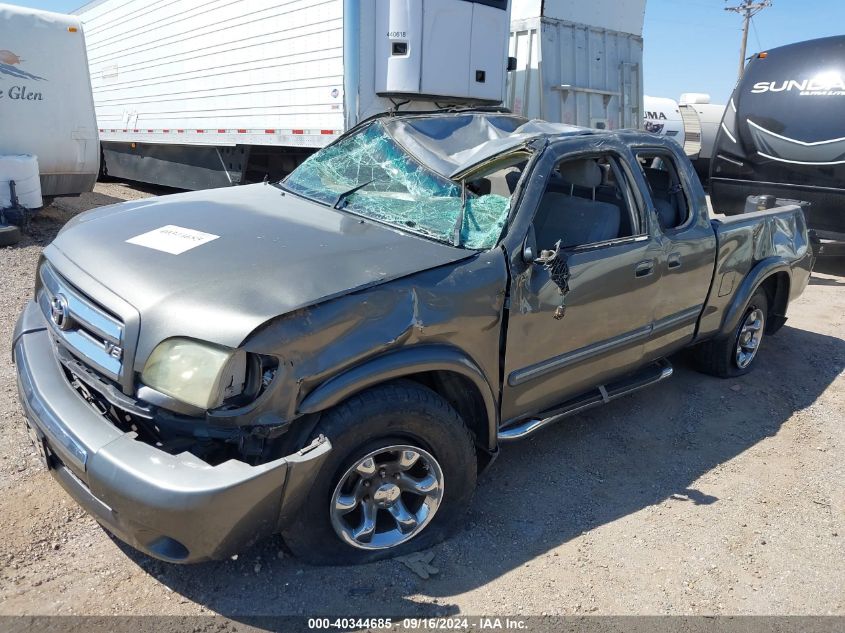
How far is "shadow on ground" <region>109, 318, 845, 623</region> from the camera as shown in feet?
8.39

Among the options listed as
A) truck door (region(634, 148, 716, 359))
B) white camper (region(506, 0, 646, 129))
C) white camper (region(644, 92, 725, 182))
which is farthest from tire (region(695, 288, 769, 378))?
white camper (region(644, 92, 725, 182))

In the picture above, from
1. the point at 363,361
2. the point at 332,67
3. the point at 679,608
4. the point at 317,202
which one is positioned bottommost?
the point at 679,608

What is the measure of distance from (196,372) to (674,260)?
278cm

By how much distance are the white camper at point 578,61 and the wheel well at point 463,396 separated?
277 inches

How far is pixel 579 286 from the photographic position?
3199 millimetres

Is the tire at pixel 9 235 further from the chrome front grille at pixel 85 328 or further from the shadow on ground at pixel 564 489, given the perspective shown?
the shadow on ground at pixel 564 489

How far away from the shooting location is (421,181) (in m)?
3.36

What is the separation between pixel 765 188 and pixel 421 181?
6.27 meters

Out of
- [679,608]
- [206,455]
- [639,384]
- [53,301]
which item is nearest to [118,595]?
[206,455]

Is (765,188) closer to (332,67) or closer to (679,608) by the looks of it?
(332,67)

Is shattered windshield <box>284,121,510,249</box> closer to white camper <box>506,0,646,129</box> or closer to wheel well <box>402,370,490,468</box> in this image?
wheel well <box>402,370,490,468</box>

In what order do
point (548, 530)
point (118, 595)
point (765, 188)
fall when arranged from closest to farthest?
1. point (118, 595)
2. point (548, 530)
3. point (765, 188)

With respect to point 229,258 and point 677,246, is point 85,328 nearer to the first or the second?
point 229,258

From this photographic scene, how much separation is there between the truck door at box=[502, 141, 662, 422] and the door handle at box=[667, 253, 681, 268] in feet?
0.36
